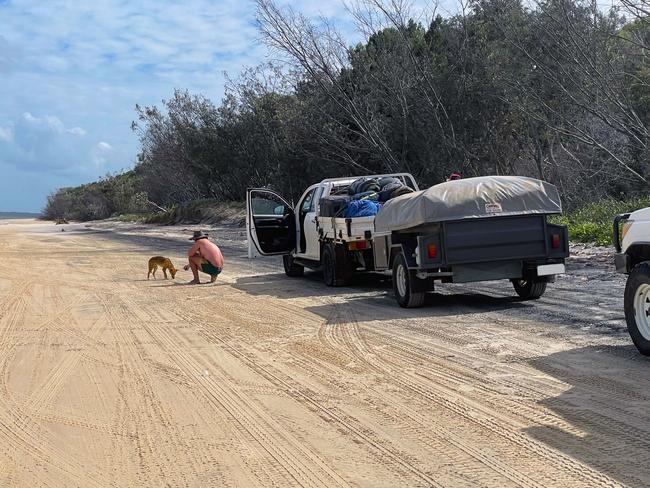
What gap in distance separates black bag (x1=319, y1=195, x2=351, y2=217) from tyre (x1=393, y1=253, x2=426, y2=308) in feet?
8.06

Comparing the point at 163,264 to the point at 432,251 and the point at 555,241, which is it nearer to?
the point at 432,251

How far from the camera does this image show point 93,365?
8.46m

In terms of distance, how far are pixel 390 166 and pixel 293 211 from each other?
453 inches

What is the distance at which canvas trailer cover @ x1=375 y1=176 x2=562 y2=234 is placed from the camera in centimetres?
1088

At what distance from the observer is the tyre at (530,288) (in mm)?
11688

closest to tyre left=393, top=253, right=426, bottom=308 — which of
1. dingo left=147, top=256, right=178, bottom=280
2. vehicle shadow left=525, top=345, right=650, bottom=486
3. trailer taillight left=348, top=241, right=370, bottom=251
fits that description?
trailer taillight left=348, top=241, right=370, bottom=251

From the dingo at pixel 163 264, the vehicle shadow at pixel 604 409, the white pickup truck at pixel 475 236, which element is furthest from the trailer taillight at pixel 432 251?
the dingo at pixel 163 264

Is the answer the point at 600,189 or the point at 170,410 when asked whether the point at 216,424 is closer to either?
the point at 170,410

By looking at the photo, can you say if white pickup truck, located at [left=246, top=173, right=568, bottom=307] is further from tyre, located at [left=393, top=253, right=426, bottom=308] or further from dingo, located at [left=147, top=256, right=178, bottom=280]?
dingo, located at [left=147, top=256, right=178, bottom=280]

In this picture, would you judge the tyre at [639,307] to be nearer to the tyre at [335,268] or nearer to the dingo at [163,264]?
the tyre at [335,268]

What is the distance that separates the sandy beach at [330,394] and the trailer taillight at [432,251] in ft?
2.75

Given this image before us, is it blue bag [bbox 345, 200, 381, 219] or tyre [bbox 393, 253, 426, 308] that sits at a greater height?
blue bag [bbox 345, 200, 381, 219]

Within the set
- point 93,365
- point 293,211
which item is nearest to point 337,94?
point 293,211

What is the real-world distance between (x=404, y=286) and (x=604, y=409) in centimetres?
582
